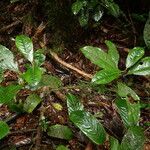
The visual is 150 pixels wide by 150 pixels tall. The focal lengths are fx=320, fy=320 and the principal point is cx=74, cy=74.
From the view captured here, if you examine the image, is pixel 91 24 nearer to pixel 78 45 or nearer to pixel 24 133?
pixel 78 45

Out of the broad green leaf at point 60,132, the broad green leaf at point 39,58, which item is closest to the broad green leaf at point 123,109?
the broad green leaf at point 60,132

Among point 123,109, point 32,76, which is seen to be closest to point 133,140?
point 123,109

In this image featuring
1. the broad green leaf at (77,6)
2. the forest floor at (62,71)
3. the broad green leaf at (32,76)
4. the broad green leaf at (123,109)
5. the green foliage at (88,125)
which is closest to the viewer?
the broad green leaf at (32,76)

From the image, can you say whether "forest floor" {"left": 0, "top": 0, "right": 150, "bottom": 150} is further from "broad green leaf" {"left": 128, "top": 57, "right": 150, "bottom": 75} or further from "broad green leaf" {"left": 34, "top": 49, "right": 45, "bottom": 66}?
"broad green leaf" {"left": 128, "top": 57, "right": 150, "bottom": 75}

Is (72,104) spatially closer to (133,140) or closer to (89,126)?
(89,126)

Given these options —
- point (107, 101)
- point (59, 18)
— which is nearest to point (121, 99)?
point (107, 101)

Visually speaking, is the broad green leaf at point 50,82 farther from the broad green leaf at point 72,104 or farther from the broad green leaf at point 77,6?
the broad green leaf at point 77,6
